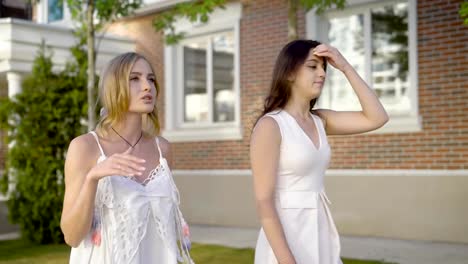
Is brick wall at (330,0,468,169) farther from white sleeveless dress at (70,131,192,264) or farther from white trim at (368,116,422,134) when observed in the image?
white sleeveless dress at (70,131,192,264)

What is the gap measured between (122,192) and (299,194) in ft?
2.41

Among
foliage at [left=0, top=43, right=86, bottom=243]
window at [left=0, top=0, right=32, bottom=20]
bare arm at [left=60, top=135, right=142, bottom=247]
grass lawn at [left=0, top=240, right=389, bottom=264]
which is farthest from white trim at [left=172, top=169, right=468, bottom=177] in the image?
window at [left=0, top=0, right=32, bottom=20]

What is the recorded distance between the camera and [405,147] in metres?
9.68

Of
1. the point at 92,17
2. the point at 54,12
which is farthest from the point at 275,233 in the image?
the point at 54,12

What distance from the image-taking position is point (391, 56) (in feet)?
33.3

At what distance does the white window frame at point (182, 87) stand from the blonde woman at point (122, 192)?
30.9 feet

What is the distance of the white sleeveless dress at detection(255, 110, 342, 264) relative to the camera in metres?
2.69

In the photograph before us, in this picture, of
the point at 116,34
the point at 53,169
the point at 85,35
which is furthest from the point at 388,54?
the point at 116,34

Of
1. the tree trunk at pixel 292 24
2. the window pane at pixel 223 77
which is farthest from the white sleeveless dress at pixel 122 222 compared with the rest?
the window pane at pixel 223 77

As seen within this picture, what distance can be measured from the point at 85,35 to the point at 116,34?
392 cm

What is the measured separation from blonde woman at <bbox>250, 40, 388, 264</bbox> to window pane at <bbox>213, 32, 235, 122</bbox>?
31.8 feet

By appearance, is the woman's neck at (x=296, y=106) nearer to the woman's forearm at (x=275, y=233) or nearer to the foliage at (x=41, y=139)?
the woman's forearm at (x=275, y=233)

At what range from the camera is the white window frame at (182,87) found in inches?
477

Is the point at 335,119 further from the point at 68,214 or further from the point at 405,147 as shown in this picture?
the point at 405,147
